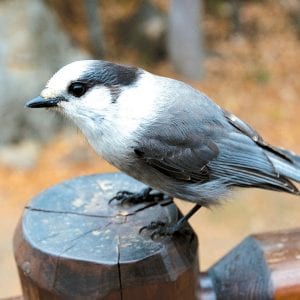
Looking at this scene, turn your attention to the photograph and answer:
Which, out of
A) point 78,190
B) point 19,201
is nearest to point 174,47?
point 19,201

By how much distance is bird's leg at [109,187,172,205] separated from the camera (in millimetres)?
1552

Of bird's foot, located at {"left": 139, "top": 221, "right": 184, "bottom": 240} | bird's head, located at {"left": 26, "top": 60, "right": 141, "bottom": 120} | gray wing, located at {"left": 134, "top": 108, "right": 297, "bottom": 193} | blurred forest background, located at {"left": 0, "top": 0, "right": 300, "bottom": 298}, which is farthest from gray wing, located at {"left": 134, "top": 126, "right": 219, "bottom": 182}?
blurred forest background, located at {"left": 0, "top": 0, "right": 300, "bottom": 298}

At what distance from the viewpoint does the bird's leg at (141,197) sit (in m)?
1.55

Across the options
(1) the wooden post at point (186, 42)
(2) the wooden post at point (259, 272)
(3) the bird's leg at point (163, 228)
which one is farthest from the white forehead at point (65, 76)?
(1) the wooden post at point (186, 42)

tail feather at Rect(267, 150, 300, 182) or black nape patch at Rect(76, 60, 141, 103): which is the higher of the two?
black nape patch at Rect(76, 60, 141, 103)

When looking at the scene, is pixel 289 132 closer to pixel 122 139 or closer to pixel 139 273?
pixel 122 139

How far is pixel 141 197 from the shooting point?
165 cm

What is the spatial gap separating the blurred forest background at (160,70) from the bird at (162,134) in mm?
1973

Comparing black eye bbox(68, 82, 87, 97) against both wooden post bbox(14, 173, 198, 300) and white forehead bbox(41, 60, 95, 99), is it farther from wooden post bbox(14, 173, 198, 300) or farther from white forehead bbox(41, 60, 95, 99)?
wooden post bbox(14, 173, 198, 300)

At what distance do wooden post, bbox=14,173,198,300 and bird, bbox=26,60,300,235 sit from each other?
0.09m

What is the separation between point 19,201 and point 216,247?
158 centimetres

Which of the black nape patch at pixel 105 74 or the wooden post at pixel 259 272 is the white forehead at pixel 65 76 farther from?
the wooden post at pixel 259 272

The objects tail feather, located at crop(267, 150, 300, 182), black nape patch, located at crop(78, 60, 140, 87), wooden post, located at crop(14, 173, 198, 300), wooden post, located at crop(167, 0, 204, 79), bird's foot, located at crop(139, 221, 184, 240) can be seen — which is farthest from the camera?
wooden post, located at crop(167, 0, 204, 79)

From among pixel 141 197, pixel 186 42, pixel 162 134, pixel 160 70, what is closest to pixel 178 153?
pixel 162 134
